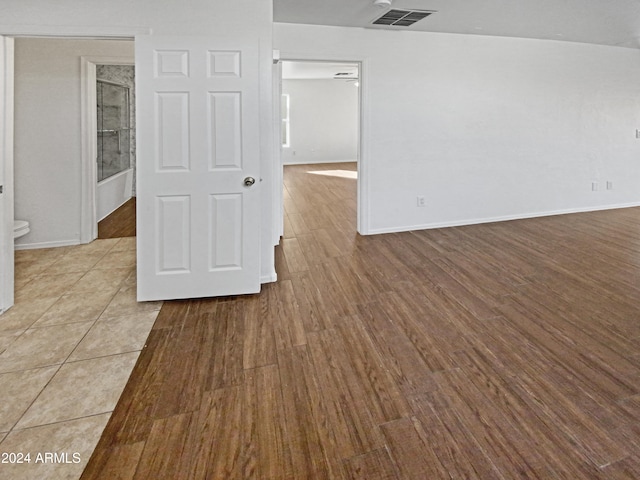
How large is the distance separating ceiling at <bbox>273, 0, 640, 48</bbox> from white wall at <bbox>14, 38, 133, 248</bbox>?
2033mm

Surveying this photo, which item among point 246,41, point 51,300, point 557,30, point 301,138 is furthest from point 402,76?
point 301,138

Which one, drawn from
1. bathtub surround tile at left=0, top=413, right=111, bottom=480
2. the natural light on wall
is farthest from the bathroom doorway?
the natural light on wall

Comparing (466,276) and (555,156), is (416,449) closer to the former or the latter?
(466,276)

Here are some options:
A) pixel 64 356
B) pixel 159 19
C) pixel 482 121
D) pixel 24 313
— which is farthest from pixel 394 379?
pixel 482 121

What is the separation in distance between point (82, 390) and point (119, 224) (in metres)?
3.84

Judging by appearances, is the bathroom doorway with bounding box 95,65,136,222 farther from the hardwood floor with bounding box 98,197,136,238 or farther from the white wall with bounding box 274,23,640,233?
the white wall with bounding box 274,23,640,233

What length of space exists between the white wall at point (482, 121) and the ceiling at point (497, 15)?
0.78 feet

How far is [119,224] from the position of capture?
5352 millimetres

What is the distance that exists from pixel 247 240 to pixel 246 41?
4.75 feet

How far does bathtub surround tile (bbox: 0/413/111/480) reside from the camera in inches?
57.8

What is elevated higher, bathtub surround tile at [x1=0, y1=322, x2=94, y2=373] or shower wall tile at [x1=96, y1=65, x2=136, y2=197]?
shower wall tile at [x1=96, y1=65, x2=136, y2=197]

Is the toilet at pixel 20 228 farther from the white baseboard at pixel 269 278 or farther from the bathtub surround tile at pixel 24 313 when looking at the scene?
the white baseboard at pixel 269 278

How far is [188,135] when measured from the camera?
2.86 m

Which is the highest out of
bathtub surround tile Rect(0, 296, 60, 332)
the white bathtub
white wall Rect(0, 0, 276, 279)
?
white wall Rect(0, 0, 276, 279)
